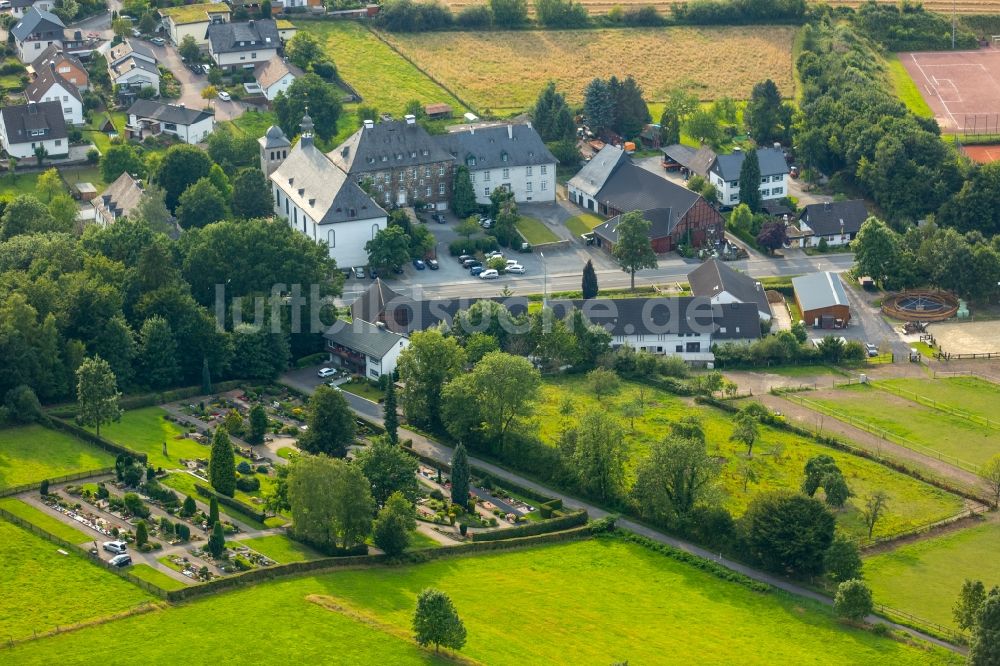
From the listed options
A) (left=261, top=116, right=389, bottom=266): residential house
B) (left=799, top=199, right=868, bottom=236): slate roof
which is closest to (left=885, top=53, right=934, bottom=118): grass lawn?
(left=799, top=199, right=868, bottom=236): slate roof

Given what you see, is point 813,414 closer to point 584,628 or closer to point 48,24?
point 584,628

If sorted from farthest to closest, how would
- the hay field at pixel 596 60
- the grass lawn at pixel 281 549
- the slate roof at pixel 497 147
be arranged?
the hay field at pixel 596 60, the slate roof at pixel 497 147, the grass lawn at pixel 281 549

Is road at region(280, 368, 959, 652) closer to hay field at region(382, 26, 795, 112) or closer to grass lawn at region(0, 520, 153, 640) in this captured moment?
grass lawn at region(0, 520, 153, 640)

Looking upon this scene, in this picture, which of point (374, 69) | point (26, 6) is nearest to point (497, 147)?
point (374, 69)

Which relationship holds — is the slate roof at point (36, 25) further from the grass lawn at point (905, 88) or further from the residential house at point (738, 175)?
the grass lawn at point (905, 88)

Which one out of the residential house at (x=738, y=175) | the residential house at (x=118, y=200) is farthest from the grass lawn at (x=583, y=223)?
the residential house at (x=118, y=200)
